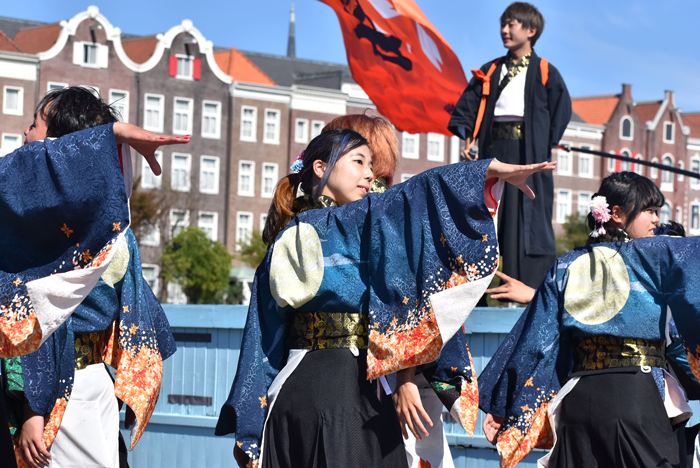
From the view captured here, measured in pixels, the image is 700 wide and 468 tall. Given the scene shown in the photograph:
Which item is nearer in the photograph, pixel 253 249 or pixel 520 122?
pixel 520 122

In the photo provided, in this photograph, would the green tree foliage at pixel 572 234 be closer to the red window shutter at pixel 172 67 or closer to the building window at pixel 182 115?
the building window at pixel 182 115

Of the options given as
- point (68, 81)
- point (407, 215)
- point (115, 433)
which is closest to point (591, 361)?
point (407, 215)

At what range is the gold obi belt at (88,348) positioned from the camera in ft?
11.7

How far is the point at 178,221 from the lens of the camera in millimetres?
37219

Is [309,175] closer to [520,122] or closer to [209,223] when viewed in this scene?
[520,122]

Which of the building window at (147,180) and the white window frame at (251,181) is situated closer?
the building window at (147,180)

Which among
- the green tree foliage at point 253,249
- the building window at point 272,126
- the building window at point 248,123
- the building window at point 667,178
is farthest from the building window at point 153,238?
the building window at point 667,178

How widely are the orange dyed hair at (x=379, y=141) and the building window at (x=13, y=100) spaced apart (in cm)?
3221

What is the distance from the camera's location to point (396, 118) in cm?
741

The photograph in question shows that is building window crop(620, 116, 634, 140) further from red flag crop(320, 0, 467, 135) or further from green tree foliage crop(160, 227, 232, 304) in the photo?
red flag crop(320, 0, 467, 135)

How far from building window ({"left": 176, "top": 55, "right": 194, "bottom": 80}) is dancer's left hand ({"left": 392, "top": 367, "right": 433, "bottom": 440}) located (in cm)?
3670

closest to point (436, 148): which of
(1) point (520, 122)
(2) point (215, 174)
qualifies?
(2) point (215, 174)

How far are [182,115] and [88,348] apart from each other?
3565cm

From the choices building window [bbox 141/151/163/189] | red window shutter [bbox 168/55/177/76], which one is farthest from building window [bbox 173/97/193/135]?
building window [bbox 141/151/163/189]
